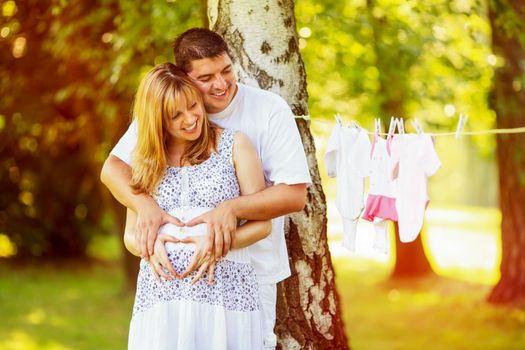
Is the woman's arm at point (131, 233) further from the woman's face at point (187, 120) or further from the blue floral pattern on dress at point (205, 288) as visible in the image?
the woman's face at point (187, 120)

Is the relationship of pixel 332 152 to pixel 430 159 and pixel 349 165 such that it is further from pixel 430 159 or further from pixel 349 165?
pixel 430 159

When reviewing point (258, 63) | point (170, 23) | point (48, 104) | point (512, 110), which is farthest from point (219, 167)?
point (48, 104)

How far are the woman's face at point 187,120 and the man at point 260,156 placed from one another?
155 millimetres

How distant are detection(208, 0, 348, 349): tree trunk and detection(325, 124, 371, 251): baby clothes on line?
0.88 feet

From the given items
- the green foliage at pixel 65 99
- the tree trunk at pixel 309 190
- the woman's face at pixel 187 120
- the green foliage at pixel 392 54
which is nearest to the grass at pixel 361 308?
the green foliage at pixel 65 99

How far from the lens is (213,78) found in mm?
2914

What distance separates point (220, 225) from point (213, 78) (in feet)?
1.74

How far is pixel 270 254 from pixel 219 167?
475 mm

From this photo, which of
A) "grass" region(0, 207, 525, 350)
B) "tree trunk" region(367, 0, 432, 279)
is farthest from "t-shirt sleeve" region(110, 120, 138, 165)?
"grass" region(0, 207, 525, 350)

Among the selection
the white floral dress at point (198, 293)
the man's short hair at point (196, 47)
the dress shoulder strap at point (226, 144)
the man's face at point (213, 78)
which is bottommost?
the white floral dress at point (198, 293)

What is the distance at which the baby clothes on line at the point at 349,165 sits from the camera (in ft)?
13.0

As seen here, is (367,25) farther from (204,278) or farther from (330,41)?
(204,278)

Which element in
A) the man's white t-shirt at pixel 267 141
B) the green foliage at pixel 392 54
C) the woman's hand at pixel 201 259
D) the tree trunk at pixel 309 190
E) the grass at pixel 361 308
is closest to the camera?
the woman's hand at pixel 201 259

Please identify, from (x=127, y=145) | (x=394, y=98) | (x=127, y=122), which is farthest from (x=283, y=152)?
(x=127, y=122)
